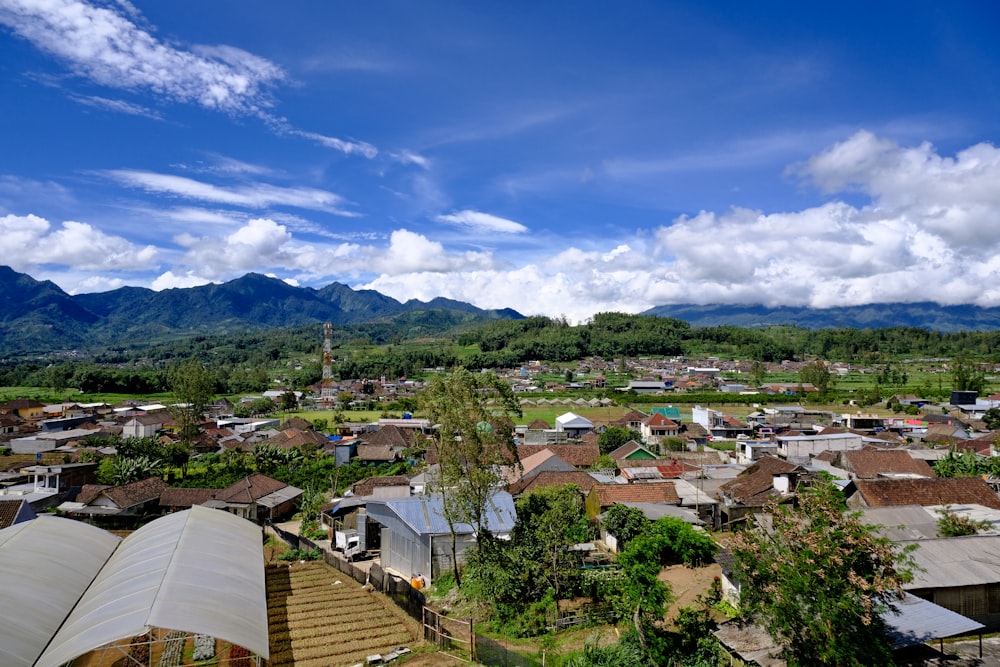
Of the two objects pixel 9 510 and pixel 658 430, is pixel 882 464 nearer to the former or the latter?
pixel 658 430

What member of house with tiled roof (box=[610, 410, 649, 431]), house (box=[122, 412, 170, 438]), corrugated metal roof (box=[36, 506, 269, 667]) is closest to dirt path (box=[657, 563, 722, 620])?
corrugated metal roof (box=[36, 506, 269, 667])

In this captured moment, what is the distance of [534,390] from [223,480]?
4966cm

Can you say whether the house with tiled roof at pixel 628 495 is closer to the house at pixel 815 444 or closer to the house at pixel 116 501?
the house at pixel 815 444

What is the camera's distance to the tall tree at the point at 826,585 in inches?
292

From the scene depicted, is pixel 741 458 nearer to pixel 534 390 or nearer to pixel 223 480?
pixel 223 480

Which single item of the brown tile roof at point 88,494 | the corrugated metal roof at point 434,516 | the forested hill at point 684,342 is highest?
the forested hill at point 684,342

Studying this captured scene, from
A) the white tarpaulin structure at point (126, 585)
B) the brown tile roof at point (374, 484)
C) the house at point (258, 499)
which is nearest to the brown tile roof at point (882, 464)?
the brown tile roof at point (374, 484)

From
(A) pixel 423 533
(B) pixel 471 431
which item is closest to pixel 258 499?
(A) pixel 423 533

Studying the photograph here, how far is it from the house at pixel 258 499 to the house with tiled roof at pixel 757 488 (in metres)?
18.0

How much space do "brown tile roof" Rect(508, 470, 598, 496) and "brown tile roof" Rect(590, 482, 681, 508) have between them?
2.05 m

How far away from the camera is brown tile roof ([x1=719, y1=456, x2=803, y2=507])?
2074 centimetres

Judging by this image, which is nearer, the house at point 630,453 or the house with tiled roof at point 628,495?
the house with tiled roof at point 628,495

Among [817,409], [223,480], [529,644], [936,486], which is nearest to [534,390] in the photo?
[817,409]

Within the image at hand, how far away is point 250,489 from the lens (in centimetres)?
2594
